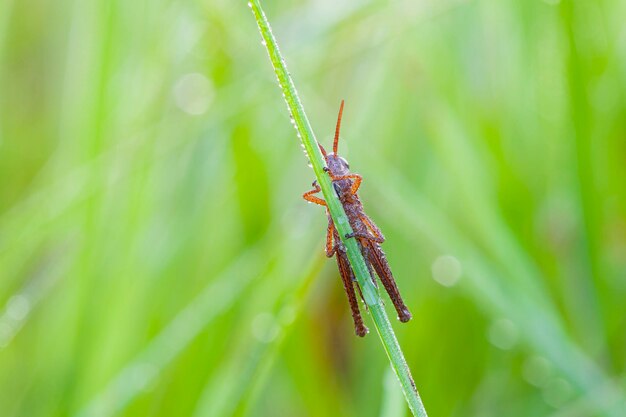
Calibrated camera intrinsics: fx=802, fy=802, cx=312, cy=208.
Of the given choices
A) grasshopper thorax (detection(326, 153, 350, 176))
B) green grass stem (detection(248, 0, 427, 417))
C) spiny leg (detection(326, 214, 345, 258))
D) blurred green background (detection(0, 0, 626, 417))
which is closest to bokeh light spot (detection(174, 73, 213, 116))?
blurred green background (detection(0, 0, 626, 417))

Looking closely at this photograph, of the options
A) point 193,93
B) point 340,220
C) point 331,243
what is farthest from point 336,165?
point 193,93

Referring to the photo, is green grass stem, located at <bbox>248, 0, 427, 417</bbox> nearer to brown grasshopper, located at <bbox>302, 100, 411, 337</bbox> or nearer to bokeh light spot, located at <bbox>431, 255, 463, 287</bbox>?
brown grasshopper, located at <bbox>302, 100, 411, 337</bbox>

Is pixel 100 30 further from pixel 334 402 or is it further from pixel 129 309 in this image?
pixel 334 402

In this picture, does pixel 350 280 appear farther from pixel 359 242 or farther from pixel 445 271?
pixel 445 271

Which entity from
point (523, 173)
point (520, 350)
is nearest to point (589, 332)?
point (520, 350)

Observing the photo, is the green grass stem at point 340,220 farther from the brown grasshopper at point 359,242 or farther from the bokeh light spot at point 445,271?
the bokeh light spot at point 445,271
